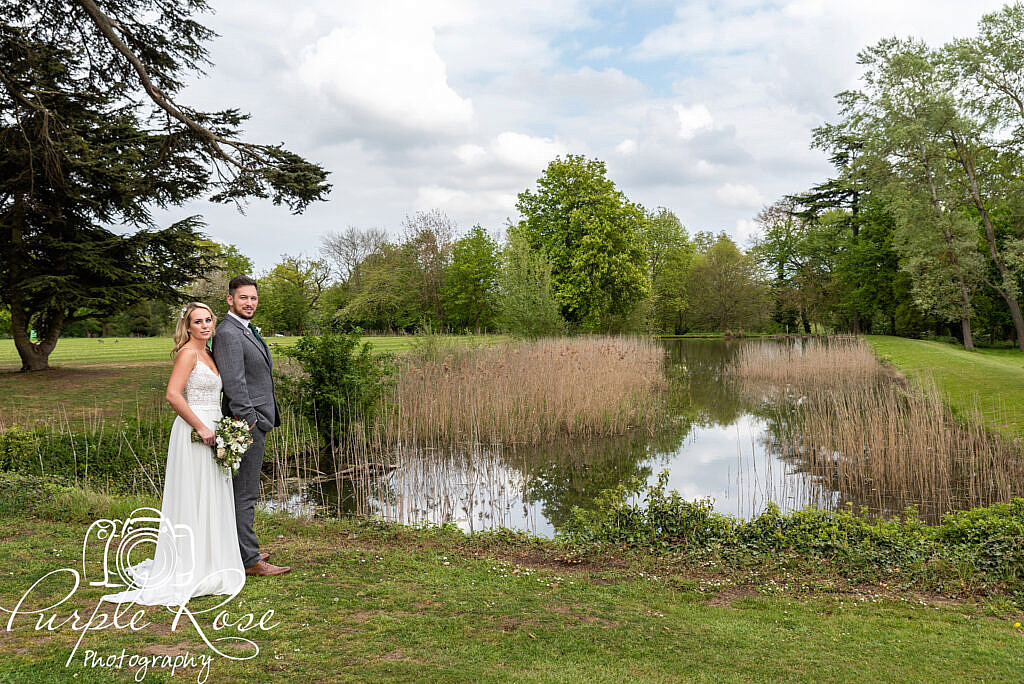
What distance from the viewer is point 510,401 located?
41.2 ft

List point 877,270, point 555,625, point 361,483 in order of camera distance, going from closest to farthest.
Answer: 1. point 555,625
2. point 361,483
3. point 877,270

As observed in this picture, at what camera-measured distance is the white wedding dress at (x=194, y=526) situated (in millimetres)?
4105

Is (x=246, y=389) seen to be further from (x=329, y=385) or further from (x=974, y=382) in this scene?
(x=974, y=382)

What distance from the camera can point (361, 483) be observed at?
31.7 feet

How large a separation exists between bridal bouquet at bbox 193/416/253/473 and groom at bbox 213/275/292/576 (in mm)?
163

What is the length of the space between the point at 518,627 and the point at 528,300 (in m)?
21.4

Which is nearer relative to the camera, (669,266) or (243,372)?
(243,372)

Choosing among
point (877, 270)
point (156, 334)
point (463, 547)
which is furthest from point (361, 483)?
point (156, 334)

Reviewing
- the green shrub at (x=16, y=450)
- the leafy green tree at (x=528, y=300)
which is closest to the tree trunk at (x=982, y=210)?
the leafy green tree at (x=528, y=300)

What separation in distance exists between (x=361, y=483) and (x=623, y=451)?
16.3 ft

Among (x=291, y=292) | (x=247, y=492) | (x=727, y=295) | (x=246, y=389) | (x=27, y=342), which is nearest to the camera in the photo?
(x=246, y=389)

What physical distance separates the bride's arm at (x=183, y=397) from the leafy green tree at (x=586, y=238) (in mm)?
26903

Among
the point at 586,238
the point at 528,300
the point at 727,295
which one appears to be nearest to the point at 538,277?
the point at 528,300

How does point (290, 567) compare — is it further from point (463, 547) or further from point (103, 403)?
point (103, 403)
